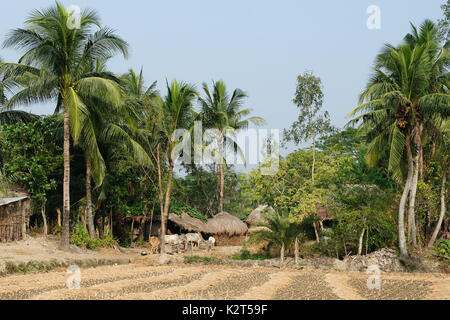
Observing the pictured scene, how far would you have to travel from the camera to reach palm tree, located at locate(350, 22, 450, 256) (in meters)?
14.8

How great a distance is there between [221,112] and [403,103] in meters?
12.1

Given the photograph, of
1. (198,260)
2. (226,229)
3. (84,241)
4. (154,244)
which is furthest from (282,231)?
(226,229)

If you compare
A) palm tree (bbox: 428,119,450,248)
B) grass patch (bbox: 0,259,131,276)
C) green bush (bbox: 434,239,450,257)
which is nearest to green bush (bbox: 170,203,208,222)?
grass patch (bbox: 0,259,131,276)

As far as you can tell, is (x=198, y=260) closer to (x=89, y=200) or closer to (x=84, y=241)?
(x=84, y=241)

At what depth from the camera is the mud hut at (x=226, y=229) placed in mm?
23328

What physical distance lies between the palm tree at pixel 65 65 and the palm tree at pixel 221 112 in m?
9.44

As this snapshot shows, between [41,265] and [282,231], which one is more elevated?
[282,231]

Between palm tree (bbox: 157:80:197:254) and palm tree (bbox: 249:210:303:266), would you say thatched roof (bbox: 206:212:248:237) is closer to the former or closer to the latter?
palm tree (bbox: 157:80:197:254)

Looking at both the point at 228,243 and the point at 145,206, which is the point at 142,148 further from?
the point at 228,243

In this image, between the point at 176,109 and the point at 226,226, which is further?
the point at 226,226

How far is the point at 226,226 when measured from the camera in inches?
927

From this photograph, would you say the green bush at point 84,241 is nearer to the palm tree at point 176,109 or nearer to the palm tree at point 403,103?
the palm tree at point 176,109

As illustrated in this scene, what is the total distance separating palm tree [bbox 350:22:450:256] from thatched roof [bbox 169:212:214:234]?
9.36m
